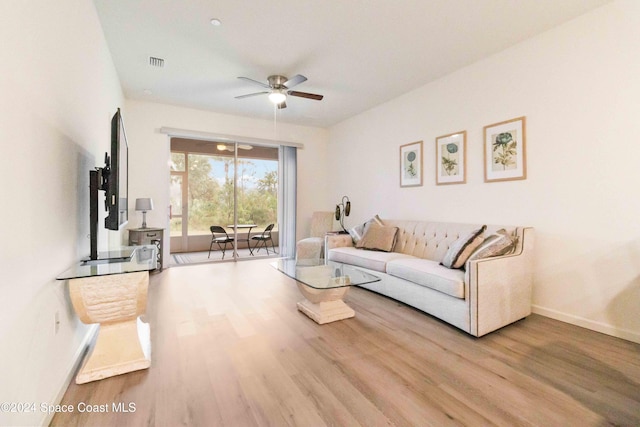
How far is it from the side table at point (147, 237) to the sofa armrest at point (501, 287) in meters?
4.26

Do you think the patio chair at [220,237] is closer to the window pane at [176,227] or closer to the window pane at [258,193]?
the window pane at [258,193]

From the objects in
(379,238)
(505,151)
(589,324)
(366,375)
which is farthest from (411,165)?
(366,375)

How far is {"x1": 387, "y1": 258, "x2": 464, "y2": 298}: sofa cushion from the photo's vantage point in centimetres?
259

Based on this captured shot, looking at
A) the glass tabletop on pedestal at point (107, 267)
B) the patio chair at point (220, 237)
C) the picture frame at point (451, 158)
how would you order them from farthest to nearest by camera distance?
the patio chair at point (220, 237) → the picture frame at point (451, 158) → the glass tabletop on pedestal at point (107, 267)

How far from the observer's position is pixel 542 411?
62.4 inches

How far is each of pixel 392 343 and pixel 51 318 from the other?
225cm

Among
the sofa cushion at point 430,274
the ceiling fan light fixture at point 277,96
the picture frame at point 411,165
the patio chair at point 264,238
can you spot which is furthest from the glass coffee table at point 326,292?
the patio chair at point 264,238

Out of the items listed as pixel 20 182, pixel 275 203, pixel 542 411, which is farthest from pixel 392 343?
pixel 275 203

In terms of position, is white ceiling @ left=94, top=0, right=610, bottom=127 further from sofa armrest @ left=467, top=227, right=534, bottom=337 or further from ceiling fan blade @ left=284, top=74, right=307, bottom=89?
sofa armrest @ left=467, top=227, right=534, bottom=337

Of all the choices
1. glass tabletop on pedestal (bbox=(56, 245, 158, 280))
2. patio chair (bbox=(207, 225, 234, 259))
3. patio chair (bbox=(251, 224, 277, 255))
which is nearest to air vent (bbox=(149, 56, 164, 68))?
glass tabletop on pedestal (bbox=(56, 245, 158, 280))

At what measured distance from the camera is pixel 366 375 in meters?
1.92

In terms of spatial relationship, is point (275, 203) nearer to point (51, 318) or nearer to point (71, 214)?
point (71, 214)

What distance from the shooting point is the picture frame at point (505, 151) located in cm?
310

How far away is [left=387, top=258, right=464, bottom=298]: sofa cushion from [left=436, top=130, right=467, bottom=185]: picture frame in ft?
4.22
